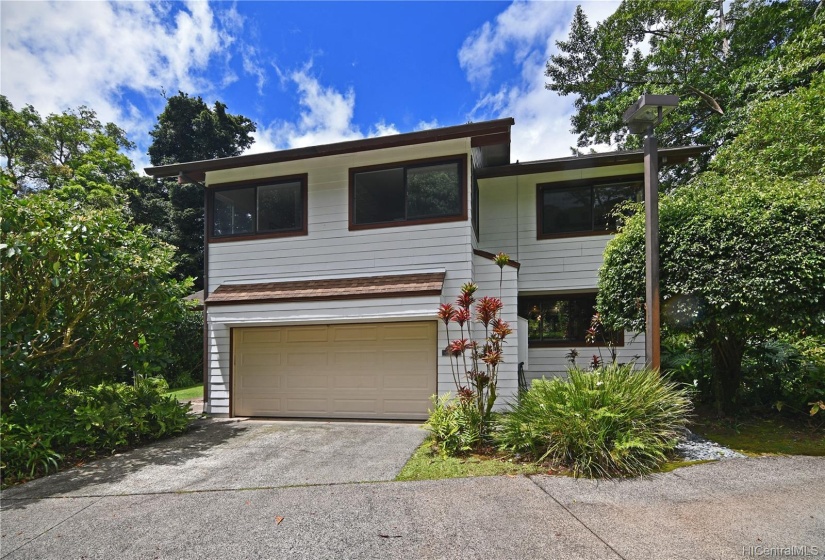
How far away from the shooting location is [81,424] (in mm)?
5672

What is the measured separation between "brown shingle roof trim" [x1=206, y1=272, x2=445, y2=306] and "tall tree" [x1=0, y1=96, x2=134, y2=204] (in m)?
17.2

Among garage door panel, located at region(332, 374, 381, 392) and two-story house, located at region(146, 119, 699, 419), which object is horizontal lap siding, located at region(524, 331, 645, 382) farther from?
garage door panel, located at region(332, 374, 381, 392)

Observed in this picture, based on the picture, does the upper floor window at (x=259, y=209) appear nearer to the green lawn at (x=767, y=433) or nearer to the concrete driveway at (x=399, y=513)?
the concrete driveway at (x=399, y=513)

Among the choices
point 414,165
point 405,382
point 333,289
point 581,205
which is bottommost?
point 405,382

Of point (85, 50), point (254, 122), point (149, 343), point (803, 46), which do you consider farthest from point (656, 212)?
point (254, 122)

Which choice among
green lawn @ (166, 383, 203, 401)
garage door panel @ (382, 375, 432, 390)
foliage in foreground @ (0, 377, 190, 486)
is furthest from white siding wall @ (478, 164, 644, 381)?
green lawn @ (166, 383, 203, 401)

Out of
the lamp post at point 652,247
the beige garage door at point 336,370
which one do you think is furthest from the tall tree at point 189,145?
the lamp post at point 652,247

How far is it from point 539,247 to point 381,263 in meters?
3.84

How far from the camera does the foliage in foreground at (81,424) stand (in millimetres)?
4949

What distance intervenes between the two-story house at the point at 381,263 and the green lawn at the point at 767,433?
1.76 meters

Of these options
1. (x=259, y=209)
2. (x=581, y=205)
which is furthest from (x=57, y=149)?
(x=581, y=205)

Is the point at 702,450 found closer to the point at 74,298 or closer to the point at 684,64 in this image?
the point at 74,298

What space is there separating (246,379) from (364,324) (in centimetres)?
281

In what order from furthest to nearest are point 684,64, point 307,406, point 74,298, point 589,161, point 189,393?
point 684,64
point 189,393
point 589,161
point 307,406
point 74,298
